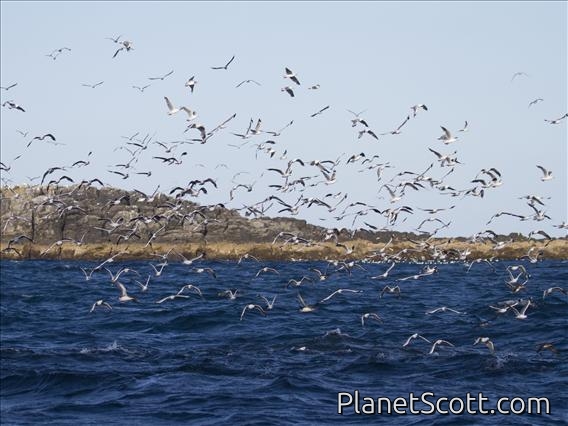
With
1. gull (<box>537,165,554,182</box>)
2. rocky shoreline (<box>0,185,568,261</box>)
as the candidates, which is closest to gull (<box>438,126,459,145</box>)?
gull (<box>537,165,554,182</box>)

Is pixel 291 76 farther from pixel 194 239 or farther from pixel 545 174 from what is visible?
pixel 194 239

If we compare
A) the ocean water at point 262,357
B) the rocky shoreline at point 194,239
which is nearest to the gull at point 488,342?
the ocean water at point 262,357

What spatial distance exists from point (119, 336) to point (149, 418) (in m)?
12.0

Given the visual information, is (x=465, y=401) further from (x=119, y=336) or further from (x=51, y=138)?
(x=51, y=138)

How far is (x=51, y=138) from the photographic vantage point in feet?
111

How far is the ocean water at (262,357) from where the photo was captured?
2214 cm

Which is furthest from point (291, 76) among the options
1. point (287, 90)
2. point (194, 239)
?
point (194, 239)

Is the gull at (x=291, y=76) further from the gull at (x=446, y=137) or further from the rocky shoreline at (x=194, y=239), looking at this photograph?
the rocky shoreline at (x=194, y=239)

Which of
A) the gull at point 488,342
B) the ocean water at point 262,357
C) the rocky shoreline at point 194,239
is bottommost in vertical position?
the ocean water at point 262,357

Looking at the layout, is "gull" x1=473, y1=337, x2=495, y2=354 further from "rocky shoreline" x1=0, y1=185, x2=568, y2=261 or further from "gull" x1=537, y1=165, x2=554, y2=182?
"rocky shoreline" x1=0, y1=185, x2=568, y2=261

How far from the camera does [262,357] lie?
2812 centimetres

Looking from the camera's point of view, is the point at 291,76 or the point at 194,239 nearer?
the point at 291,76

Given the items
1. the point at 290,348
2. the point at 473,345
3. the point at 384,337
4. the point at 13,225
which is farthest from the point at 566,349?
the point at 13,225

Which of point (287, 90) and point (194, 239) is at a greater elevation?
point (287, 90)
